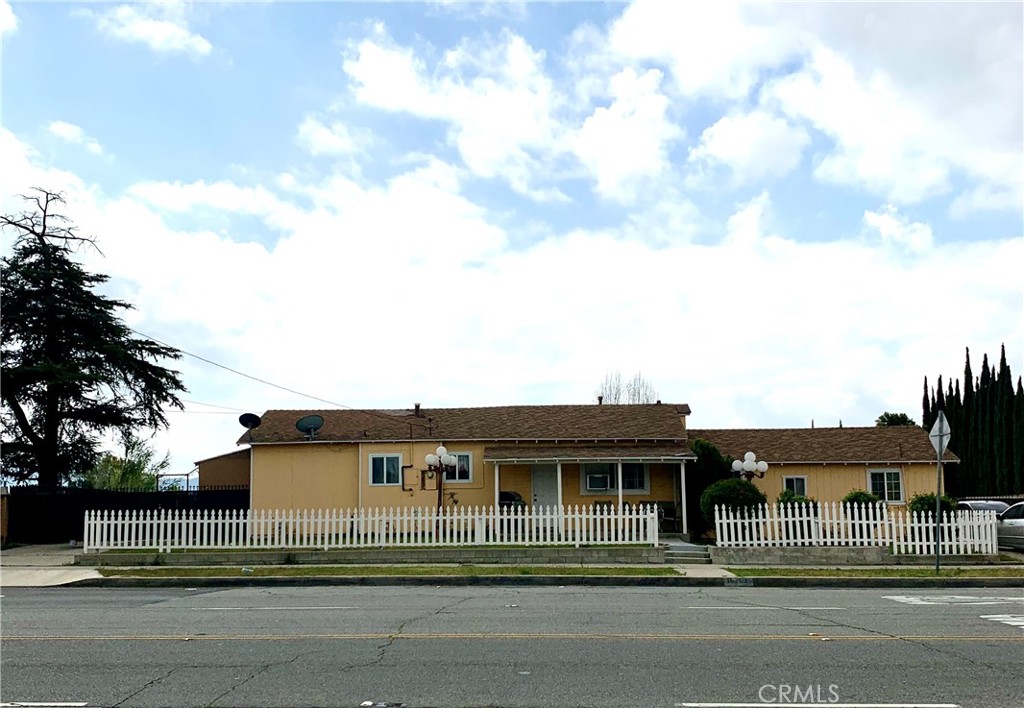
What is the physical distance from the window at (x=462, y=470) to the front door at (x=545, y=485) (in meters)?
2.03

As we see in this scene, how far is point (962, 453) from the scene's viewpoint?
56.2 meters

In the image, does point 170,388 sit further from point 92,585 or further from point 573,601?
point 573,601

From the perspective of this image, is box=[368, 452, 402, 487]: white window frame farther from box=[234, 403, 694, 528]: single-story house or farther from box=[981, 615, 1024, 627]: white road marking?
box=[981, 615, 1024, 627]: white road marking

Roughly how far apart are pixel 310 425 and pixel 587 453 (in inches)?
336

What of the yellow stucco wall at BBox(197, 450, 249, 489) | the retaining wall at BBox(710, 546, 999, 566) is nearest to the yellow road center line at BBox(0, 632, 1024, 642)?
the retaining wall at BBox(710, 546, 999, 566)

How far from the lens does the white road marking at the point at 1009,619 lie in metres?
11.9

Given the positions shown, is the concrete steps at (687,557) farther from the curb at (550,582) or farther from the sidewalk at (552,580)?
the curb at (550,582)

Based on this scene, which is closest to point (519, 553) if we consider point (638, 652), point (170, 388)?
point (638, 652)

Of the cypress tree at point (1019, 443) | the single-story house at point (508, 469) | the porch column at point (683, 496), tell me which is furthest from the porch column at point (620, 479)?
the cypress tree at point (1019, 443)

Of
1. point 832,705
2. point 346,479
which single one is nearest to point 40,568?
point 346,479

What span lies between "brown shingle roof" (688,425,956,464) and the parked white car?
185 inches

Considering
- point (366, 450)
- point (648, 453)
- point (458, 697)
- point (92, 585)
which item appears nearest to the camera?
point (458, 697)

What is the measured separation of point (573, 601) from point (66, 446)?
83.0ft

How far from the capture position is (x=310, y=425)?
29.9 metres
